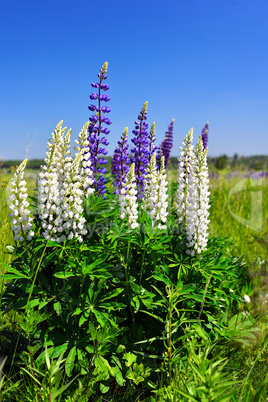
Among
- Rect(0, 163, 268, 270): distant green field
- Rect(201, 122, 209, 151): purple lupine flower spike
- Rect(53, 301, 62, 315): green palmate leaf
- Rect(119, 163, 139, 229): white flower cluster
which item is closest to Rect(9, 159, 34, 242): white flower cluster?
Rect(53, 301, 62, 315): green palmate leaf

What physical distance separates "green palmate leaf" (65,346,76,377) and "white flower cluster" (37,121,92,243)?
72 cm

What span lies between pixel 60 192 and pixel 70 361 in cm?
109

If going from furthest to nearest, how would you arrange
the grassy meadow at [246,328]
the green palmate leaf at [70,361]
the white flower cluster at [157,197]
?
the white flower cluster at [157,197] → the green palmate leaf at [70,361] → the grassy meadow at [246,328]

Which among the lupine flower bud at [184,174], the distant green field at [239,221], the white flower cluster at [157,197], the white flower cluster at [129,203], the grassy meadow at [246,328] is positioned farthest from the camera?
the distant green field at [239,221]

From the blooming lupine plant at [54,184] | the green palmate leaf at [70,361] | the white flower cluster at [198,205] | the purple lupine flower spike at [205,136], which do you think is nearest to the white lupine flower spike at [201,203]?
the white flower cluster at [198,205]

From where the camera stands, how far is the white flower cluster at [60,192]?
2246mm

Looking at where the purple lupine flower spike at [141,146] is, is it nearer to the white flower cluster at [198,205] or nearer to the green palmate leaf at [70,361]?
the white flower cluster at [198,205]

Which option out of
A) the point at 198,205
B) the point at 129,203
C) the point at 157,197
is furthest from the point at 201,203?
the point at 129,203

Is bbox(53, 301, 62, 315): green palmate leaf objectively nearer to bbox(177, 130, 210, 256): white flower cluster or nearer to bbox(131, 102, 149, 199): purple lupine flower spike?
bbox(177, 130, 210, 256): white flower cluster

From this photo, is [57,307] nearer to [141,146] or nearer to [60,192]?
[60,192]

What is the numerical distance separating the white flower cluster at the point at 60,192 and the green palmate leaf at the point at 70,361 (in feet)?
2.35

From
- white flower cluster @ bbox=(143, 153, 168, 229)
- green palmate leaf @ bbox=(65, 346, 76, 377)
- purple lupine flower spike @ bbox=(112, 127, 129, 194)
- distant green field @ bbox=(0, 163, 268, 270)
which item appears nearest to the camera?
green palmate leaf @ bbox=(65, 346, 76, 377)

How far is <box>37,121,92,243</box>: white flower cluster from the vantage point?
2246 mm

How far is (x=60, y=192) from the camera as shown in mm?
2318
